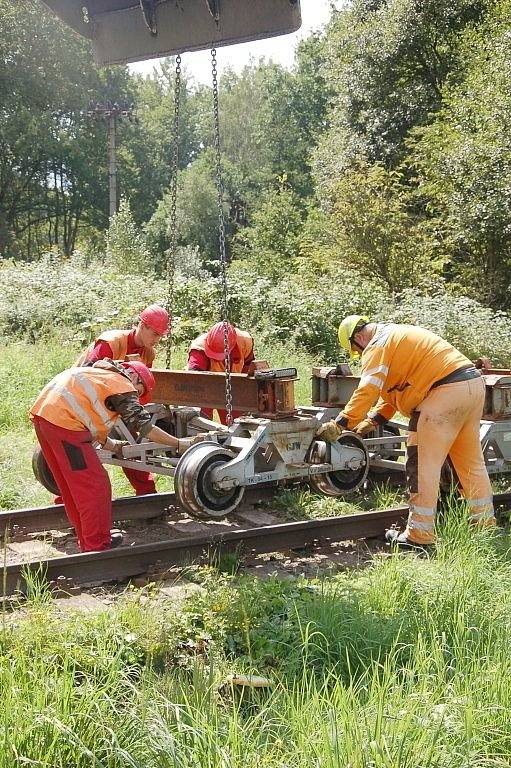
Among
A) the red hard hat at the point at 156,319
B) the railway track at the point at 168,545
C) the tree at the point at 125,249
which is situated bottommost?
the railway track at the point at 168,545

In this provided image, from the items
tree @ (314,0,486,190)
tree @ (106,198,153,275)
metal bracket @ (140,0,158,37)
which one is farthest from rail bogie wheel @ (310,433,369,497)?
tree @ (314,0,486,190)

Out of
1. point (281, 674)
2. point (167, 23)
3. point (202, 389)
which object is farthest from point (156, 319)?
point (281, 674)

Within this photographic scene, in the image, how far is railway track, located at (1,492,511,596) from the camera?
5633 millimetres

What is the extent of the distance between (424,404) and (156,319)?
8.14ft

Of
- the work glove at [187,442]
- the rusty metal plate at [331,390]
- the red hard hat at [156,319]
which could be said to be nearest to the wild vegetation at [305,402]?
the rusty metal plate at [331,390]

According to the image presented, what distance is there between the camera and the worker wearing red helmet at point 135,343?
299 inches

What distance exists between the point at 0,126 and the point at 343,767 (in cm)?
5616

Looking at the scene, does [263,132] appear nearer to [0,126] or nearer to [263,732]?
[0,126]

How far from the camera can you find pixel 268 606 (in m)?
4.96

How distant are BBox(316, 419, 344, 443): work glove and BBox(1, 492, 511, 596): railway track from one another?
0.64 meters

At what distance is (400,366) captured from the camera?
664 centimetres

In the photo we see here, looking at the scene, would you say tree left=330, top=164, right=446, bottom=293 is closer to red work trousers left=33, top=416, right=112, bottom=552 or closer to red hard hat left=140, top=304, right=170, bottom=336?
red hard hat left=140, top=304, right=170, bottom=336

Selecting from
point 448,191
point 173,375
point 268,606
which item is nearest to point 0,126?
point 448,191

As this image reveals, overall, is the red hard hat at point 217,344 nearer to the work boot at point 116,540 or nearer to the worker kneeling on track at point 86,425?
the worker kneeling on track at point 86,425
